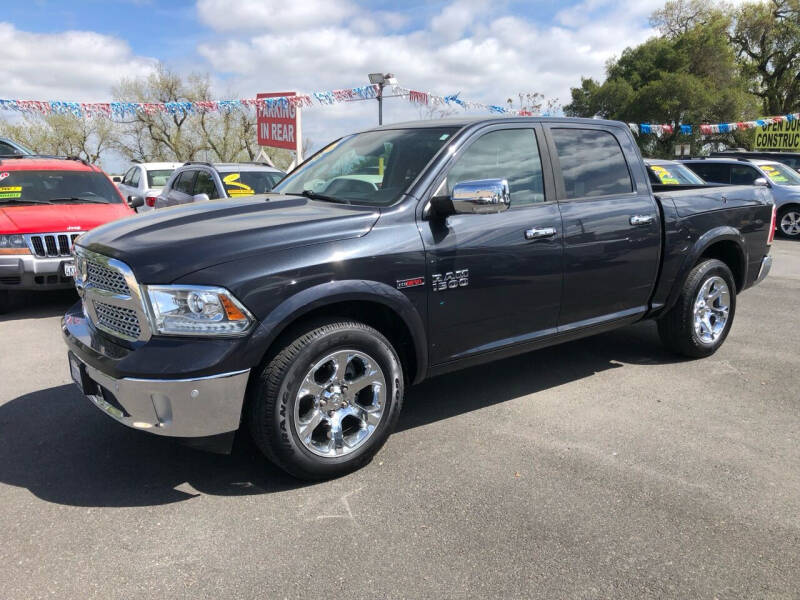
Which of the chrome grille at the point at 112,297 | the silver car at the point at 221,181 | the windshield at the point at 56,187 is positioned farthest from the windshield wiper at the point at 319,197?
the windshield at the point at 56,187

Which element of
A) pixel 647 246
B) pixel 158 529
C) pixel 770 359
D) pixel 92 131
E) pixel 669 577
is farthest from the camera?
pixel 92 131

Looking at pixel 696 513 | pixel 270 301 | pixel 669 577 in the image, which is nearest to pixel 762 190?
pixel 696 513

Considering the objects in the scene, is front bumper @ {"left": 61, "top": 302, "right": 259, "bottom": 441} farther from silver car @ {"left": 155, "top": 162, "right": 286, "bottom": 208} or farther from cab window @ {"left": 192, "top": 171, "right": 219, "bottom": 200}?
cab window @ {"left": 192, "top": 171, "right": 219, "bottom": 200}

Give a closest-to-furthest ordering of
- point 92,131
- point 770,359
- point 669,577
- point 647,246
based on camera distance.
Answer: point 669,577
point 647,246
point 770,359
point 92,131

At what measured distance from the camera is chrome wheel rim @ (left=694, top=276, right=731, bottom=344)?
5.05 metres

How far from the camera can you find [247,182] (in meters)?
9.16

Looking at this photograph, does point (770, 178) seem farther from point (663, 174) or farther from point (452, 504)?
point (452, 504)

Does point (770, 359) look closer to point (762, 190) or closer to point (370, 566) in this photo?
point (762, 190)

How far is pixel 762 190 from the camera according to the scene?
18.2 feet

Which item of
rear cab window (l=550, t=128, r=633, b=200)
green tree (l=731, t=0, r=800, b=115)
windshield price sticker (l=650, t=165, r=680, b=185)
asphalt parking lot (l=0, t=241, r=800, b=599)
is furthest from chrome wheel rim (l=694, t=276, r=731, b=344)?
green tree (l=731, t=0, r=800, b=115)

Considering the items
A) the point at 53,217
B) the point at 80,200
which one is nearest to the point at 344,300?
the point at 53,217

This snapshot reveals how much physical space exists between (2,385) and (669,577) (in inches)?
180

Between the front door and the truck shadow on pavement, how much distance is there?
675mm

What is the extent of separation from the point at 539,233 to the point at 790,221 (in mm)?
13207
